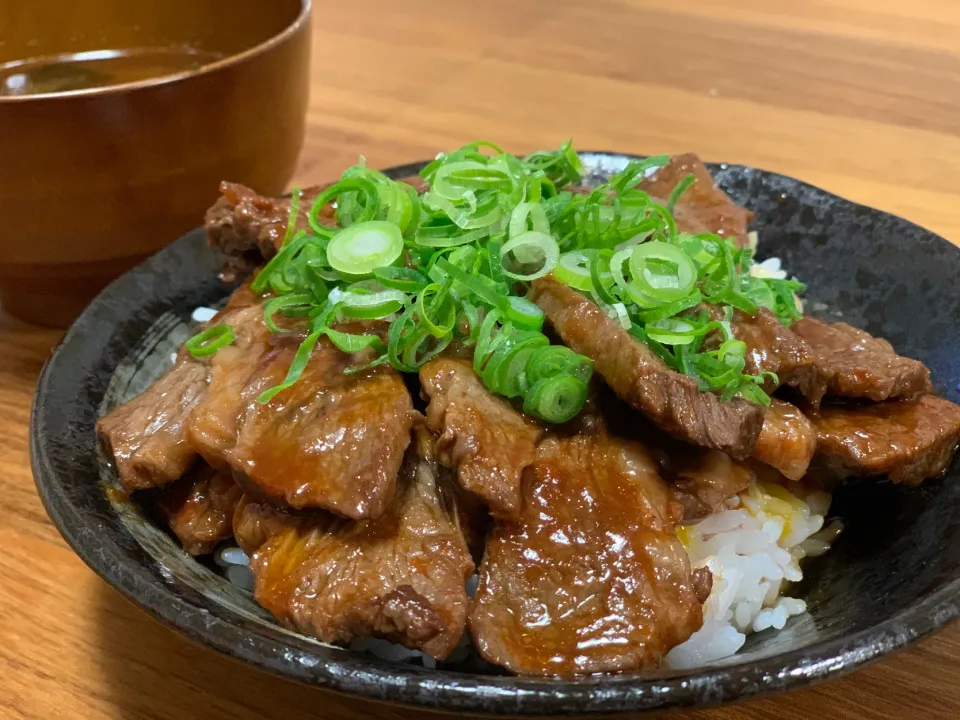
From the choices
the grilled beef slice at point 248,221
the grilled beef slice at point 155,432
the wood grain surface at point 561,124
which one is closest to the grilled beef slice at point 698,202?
the wood grain surface at point 561,124

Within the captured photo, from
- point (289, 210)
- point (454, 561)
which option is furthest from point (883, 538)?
point (289, 210)

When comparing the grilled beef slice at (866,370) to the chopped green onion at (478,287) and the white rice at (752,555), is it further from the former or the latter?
the chopped green onion at (478,287)

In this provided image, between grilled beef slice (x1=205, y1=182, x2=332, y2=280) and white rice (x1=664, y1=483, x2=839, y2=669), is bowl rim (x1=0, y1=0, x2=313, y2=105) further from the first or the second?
white rice (x1=664, y1=483, x2=839, y2=669)

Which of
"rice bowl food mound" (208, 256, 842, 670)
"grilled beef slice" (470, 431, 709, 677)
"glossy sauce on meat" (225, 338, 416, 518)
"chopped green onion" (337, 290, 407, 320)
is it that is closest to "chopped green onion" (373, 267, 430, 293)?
"chopped green onion" (337, 290, 407, 320)

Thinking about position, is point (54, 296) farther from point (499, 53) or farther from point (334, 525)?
point (499, 53)

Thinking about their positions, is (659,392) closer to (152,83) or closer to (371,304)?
(371,304)

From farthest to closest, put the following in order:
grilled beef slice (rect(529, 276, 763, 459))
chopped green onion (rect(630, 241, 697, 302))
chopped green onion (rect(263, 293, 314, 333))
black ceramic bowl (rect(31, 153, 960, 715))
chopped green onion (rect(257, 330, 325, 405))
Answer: chopped green onion (rect(263, 293, 314, 333)) < chopped green onion (rect(630, 241, 697, 302)) < chopped green onion (rect(257, 330, 325, 405)) < grilled beef slice (rect(529, 276, 763, 459)) < black ceramic bowl (rect(31, 153, 960, 715))
